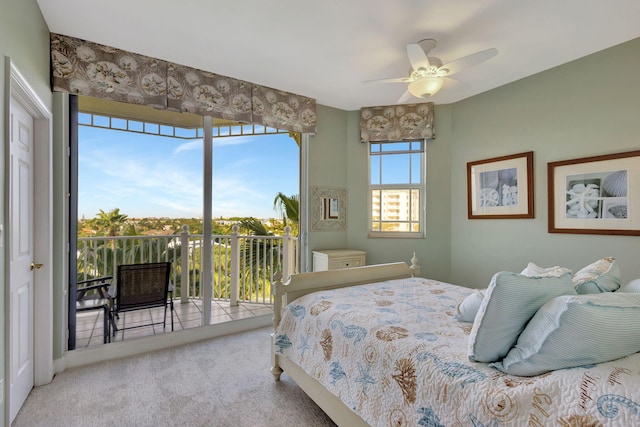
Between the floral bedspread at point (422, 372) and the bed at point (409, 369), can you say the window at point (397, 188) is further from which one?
the floral bedspread at point (422, 372)

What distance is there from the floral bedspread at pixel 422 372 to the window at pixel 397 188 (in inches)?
70.4

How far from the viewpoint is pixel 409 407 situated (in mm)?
1229

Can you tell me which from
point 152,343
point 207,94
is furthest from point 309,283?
point 207,94

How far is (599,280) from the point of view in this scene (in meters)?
1.49

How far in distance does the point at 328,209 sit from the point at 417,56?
2108mm

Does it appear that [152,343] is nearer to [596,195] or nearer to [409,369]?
[409,369]

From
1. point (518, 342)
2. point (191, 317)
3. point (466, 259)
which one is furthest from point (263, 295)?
point (518, 342)

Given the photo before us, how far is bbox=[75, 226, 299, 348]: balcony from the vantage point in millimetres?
3463

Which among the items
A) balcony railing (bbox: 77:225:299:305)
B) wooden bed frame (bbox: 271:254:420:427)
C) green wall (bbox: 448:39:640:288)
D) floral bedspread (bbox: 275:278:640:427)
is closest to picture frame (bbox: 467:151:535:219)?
green wall (bbox: 448:39:640:288)

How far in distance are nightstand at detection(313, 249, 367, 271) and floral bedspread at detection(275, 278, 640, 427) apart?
50.1 inches

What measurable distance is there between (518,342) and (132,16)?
9.74 feet

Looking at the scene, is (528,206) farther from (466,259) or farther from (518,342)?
(518,342)

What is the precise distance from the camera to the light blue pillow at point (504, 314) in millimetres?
1155

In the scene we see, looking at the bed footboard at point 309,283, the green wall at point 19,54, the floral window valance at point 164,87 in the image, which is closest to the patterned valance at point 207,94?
the floral window valance at point 164,87
